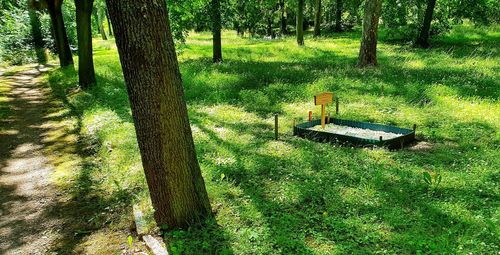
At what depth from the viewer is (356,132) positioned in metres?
8.60

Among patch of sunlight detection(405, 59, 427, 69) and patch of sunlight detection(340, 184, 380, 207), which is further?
patch of sunlight detection(405, 59, 427, 69)

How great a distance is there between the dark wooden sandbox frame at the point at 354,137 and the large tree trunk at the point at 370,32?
740cm

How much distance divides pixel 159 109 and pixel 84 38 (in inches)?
474

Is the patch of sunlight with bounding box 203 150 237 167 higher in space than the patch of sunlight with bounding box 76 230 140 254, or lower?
higher

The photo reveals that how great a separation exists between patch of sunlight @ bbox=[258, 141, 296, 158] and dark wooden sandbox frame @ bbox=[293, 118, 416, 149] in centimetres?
71

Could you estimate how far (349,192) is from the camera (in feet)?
19.2

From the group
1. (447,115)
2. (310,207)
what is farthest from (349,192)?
(447,115)

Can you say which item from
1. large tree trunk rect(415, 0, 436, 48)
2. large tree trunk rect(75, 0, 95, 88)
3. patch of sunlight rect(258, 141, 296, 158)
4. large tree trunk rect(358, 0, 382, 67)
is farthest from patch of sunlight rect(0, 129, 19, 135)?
large tree trunk rect(415, 0, 436, 48)

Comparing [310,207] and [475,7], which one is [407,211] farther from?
[475,7]

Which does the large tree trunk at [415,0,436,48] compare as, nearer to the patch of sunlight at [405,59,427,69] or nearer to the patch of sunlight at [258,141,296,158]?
the patch of sunlight at [405,59,427,69]

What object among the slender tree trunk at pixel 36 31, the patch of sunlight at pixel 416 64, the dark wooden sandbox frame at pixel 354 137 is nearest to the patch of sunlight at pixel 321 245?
the dark wooden sandbox frame at pixel 354 137

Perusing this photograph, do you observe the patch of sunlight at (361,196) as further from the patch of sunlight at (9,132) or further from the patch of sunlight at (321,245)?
the patch of sunlight at (9,132)

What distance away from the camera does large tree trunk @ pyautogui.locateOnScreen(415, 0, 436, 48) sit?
21.5 m

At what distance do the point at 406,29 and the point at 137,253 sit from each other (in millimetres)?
24067
